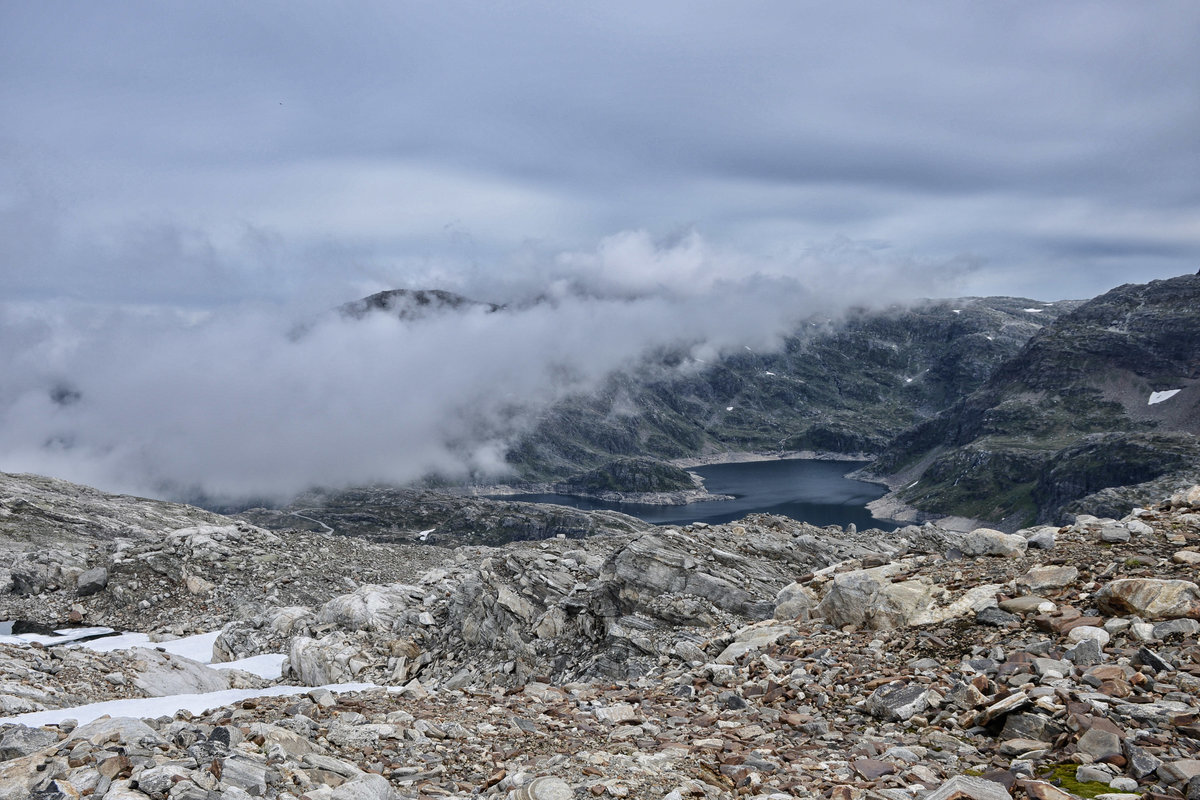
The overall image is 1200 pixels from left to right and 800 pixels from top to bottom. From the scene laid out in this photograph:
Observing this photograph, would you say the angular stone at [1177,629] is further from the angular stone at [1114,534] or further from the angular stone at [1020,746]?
the angular stone at [1114,534]

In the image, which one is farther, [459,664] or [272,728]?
[459,664]

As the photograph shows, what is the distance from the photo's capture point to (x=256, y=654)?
29.4 m

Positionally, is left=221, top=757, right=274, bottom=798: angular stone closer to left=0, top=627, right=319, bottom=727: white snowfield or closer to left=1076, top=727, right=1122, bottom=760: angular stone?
left=0, top=627, right=319, bottom=727: white snowfield

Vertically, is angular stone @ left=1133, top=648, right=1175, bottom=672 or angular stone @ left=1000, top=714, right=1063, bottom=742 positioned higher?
angular stone @ left=1133, top=648, right=1175, bottom=672

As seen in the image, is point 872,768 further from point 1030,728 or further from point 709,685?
point 709,685

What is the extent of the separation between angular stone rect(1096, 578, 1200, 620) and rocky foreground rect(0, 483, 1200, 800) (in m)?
0.05

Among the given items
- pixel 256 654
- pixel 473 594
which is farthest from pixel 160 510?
pixel 473 594

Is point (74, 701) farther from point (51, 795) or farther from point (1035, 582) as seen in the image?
point (1035, 582)

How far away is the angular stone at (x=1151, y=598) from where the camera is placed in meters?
12.7

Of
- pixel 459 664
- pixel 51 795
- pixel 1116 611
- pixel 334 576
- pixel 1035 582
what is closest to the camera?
pixel 51 795

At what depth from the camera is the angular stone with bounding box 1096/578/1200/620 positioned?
12695 mm

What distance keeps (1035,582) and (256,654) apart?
2842cm

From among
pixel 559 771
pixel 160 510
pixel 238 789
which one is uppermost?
pixel 238 789

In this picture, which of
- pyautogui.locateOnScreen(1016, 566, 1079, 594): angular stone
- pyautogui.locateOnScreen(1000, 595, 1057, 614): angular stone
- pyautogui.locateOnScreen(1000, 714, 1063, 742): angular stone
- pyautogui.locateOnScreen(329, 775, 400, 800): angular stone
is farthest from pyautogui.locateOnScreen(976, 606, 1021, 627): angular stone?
pyautogui.locateOnScreen(329, 775, 400, 800): angular stone
